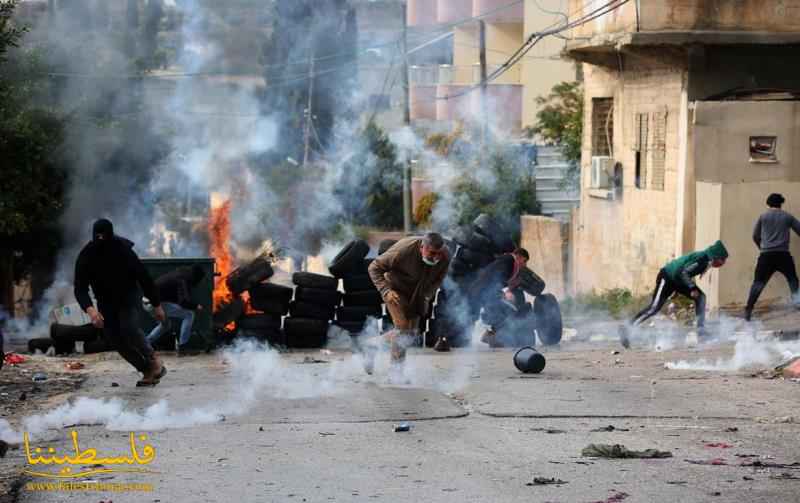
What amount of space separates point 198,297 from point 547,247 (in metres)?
15.8

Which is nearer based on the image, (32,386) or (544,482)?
(544,482)

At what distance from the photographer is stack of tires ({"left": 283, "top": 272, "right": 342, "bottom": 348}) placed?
16.8 m

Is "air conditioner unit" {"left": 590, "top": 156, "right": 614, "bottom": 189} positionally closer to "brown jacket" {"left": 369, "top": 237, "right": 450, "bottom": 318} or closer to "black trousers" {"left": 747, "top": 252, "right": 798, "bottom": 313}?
"black trousers" {"left": 747, "top": 252, "right": 798, "bottom": 313}

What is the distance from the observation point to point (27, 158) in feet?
82.4

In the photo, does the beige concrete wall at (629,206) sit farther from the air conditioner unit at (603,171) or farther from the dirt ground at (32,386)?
the dirt ground at (32,386)

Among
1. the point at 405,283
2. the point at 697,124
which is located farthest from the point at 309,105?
the point at 405,283

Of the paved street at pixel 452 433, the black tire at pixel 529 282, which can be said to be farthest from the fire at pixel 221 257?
the black tire at pixel 529 282

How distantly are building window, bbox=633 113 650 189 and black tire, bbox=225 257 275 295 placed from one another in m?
9.49

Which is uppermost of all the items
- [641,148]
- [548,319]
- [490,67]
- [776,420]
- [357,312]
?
[490,67]

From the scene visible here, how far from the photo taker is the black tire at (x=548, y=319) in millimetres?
16969

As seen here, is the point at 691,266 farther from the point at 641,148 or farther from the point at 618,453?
the point at 641,148

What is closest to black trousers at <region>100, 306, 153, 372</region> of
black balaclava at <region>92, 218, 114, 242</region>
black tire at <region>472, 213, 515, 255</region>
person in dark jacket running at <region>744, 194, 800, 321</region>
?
black balaclava at <region>92, 218, 114, 242</region>

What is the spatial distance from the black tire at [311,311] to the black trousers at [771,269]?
5577 millimetres

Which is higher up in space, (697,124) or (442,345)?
(697,124)
